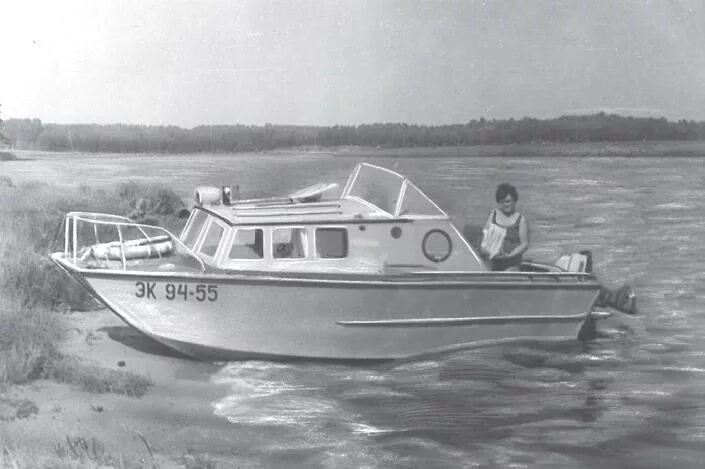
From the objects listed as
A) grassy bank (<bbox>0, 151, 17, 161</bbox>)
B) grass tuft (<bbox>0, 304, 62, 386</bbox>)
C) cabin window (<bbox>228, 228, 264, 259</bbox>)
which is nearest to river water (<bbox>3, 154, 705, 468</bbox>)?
grassy bank (<bbox>0, 151, 17, 161</bbox>)

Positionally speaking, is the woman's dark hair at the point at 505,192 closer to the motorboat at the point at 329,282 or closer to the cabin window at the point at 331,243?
the motorboat at the point at 329,282

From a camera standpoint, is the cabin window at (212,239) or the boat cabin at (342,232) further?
the cabin window at (212,239)

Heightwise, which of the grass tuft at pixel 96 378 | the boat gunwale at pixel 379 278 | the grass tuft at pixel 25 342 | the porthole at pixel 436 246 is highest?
the porthole at pixel 436 246

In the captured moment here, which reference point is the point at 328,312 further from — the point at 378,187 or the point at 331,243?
the point at 378,187

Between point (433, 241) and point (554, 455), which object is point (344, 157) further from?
point (554, 455)

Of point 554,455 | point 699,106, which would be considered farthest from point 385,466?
point 699,106

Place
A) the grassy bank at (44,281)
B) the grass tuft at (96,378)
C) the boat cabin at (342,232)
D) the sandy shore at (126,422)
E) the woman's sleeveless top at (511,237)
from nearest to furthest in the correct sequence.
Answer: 1. the sandy shore at (126,422)
2. the grass tuft at (96,378)
3. the grassy bank at (44,281)
4. the boat cabin at (342,232)
5. the woman's sleeveless top at (511,237)

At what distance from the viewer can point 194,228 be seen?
8344 mm

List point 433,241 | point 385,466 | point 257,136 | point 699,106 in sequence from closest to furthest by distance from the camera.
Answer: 1. point 385,466
2. point 699,106
3. point 257,136
4. point 433,241

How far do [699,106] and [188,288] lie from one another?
4.09 m

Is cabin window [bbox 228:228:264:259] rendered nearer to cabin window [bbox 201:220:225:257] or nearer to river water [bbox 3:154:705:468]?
cabin window [bbox 201:220:225:257]

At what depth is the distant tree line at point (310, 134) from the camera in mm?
7039

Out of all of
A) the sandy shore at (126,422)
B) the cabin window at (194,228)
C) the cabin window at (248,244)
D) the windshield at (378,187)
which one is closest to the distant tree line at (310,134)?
the windshield at (378,187)

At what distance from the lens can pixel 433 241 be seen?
8031 millimetres
